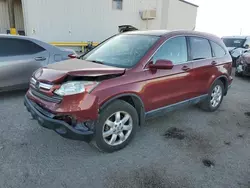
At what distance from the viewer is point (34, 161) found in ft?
9.14

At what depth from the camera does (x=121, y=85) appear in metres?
2.85

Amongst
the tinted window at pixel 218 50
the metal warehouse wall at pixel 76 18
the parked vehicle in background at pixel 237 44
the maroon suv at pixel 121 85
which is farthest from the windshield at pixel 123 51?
the metal warehouse wall at pixel 76 18

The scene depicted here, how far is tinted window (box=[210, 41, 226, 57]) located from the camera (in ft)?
14.8

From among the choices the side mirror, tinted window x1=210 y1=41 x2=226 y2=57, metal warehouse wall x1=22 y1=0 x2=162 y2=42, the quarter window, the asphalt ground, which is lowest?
the asphalt ground

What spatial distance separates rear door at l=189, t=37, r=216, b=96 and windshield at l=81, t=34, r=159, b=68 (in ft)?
3.12

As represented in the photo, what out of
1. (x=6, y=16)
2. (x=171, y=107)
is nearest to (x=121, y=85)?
(x=171, y=107)

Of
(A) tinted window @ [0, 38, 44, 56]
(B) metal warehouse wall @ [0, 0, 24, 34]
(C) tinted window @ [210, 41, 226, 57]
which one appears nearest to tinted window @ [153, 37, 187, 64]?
(C) tinted window @ [210, 41, 226, 57]

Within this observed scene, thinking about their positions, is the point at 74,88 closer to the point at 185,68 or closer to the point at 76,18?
the point at 185,68

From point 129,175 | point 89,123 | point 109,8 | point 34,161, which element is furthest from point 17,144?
point 109,8

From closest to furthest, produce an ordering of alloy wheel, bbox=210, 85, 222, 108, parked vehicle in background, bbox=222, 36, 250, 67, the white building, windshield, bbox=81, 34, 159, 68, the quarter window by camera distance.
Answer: windshield, bbox=81, 34, 159, 68, alloy wheel, bbox=210, 85, 222, 108, parked vehicle in background, bbox=222, 36, 250, 67, the white building, the quarter window

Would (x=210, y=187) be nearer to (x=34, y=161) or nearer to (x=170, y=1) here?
(x=34, y=161)

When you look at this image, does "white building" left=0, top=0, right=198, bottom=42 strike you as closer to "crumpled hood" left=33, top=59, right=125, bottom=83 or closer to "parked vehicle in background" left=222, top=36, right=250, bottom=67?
"parked vehicle in background" left=222, top=36, right=250, bottom=67

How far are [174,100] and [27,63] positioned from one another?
138 inches

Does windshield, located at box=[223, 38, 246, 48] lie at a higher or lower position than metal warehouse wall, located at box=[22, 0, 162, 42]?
lower
